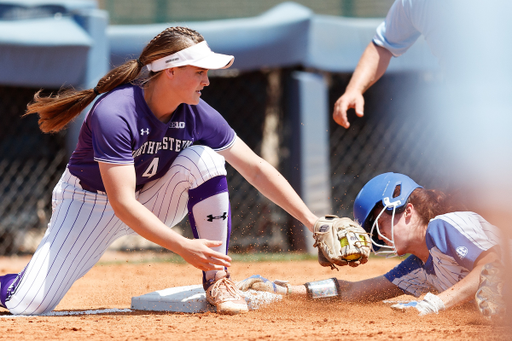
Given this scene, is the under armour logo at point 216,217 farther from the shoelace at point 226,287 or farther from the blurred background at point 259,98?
the blurred background at point 259,98

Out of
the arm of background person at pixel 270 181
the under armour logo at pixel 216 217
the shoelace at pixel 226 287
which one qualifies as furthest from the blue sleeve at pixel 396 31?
the shoelace at pixel 226 287

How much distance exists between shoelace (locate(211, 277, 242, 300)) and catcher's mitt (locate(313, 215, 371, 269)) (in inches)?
17.0

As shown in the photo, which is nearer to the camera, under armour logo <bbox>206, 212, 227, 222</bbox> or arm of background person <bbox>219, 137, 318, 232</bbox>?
under armour logo <bbox>206, 212, 227, 222</bbox>

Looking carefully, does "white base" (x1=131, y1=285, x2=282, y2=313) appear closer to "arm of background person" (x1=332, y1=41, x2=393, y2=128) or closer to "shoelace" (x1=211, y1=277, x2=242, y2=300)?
"shoelace" (x1=211, y1=277, x2=242, y2=300)

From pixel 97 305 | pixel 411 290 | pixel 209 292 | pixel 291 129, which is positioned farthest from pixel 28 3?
pixel 411 290

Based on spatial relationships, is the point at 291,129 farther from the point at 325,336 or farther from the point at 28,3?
the point at 325,336

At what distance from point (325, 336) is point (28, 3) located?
16.0ft

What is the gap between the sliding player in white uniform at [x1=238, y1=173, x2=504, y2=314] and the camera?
7.89 feet

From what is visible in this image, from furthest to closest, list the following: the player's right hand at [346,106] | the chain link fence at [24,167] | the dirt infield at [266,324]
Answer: the chain link fence at [24,167], the player's right hand at [346,106], the dirt infield at [266,324]

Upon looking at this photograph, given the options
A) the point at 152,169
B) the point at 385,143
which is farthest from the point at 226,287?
the point at 385,143

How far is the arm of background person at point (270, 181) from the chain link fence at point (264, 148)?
116 inches

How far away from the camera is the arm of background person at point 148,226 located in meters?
2.20

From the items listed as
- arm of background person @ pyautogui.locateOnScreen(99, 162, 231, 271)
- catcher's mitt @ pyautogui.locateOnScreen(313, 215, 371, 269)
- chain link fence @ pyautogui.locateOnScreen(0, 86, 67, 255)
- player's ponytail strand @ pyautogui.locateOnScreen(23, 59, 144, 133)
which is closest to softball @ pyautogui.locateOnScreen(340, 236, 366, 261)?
catcher's mitt @ pyautogui.locateOnScreen(313, 215, 371, 269)

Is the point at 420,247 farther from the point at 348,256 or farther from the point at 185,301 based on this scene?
the point at 185,301
